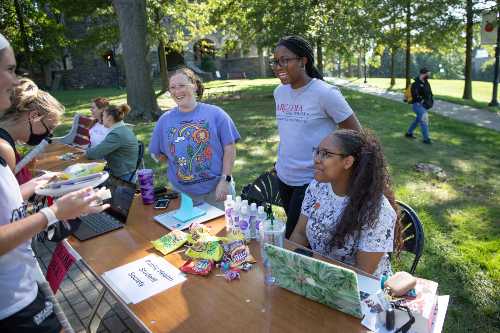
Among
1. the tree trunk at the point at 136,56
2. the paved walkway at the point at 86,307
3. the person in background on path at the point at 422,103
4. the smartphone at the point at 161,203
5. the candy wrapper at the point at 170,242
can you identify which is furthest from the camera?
the tree trunk at the point at 136,56

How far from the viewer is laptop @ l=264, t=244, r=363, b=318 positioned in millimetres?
1466

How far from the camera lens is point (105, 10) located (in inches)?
595

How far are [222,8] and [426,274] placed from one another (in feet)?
53.2

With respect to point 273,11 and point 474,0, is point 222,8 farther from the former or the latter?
point 474,0

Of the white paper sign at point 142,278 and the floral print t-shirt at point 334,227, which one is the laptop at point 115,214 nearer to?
the white paper sign at point 142,278

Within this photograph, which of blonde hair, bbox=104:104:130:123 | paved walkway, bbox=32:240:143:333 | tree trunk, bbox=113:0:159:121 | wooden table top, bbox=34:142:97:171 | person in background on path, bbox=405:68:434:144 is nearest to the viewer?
paved walkway, bbox=32:240:143:333

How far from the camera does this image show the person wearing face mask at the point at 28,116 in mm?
2387

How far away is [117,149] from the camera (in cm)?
416

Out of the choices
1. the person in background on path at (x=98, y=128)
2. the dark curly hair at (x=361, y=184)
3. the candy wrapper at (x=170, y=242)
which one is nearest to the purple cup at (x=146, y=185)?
the candy wrapper at (x=170, y=242)

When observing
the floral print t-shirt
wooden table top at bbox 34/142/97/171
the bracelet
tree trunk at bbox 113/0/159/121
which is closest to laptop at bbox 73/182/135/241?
the bracelet

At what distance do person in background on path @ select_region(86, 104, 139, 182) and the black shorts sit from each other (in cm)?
246

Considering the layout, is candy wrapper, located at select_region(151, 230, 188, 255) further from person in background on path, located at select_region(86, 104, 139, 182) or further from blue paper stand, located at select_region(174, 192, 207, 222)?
person in background on path, located at select_region(86, 104, 139, 182)

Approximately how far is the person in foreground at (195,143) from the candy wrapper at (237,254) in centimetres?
79

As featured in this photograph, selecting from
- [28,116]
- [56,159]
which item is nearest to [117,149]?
[56,159]
